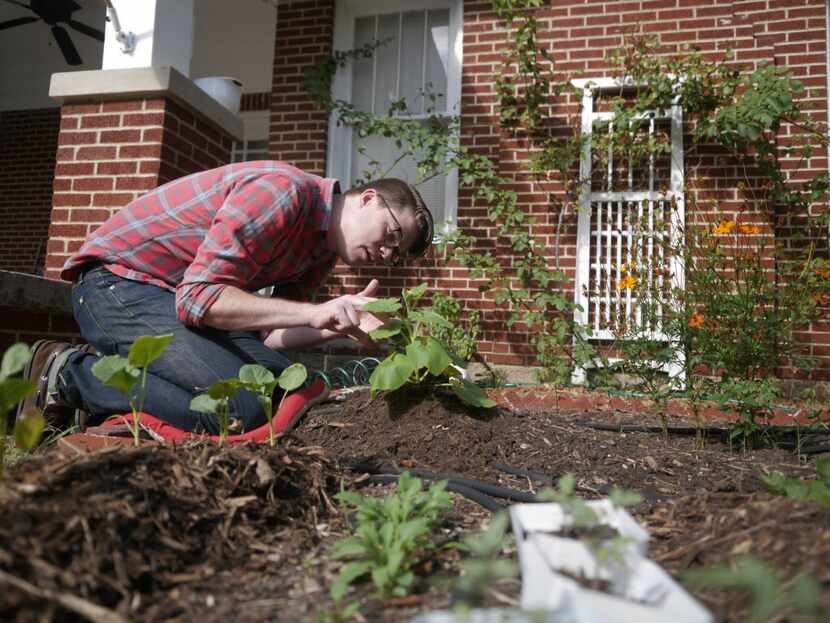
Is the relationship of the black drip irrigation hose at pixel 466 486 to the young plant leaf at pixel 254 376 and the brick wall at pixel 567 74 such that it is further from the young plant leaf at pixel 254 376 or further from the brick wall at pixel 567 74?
the brick wall at pixel 567 74

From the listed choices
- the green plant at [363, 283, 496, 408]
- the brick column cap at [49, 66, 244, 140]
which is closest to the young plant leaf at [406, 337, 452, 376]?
the green plant at [363, 283, 496, 408]

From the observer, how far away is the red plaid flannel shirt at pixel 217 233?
6.67 feet

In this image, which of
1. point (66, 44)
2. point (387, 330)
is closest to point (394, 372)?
point (387, 330)

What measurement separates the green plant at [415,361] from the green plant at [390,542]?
703 millimetres

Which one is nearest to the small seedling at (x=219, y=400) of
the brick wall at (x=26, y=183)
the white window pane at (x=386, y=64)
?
the white window pane at (x=386, y=64)

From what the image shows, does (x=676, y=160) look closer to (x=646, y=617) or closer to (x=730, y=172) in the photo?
(x=730, y=172)

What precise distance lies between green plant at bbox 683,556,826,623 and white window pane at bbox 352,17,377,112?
17.7 feet

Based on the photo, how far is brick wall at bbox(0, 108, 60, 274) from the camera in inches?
339

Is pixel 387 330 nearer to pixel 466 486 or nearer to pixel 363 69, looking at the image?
pixel 466 486

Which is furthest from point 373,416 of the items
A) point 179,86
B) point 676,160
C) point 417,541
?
point 676,160

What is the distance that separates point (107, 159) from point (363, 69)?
2.96 m

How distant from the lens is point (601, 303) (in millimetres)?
4906

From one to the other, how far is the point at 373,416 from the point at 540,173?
336 cm

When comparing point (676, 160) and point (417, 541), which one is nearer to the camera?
point (417, 541)
